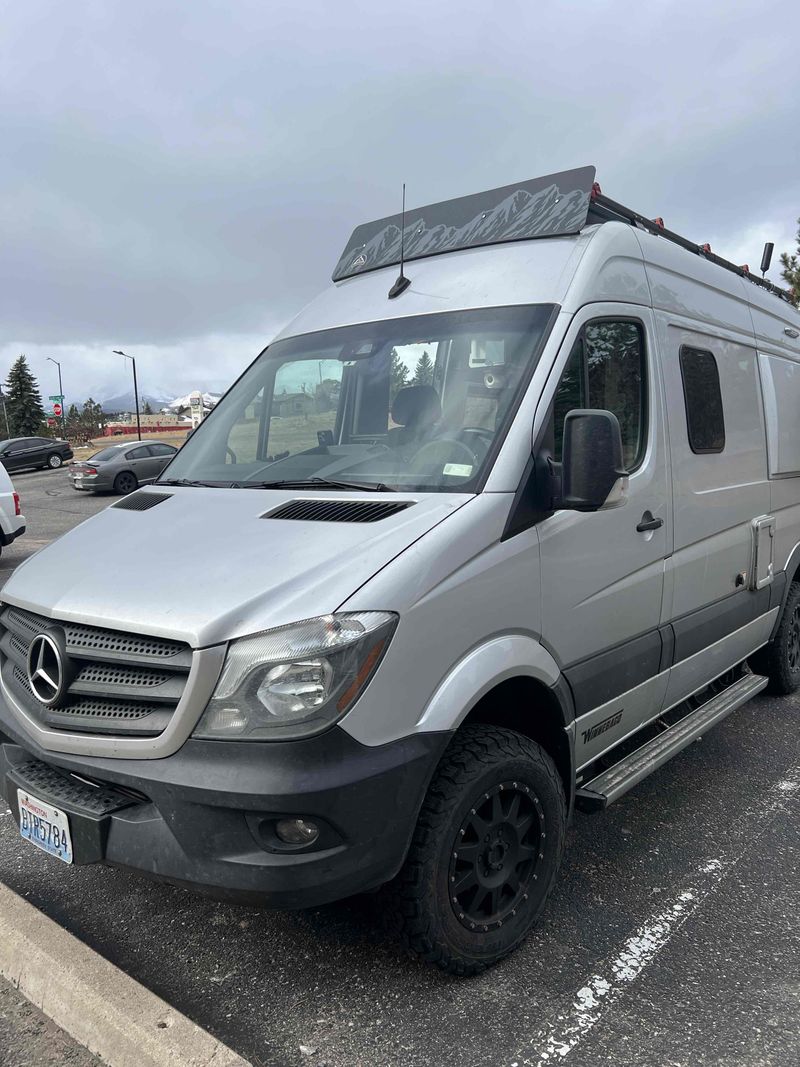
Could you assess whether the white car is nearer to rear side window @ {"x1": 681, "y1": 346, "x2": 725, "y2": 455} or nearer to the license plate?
the license plate

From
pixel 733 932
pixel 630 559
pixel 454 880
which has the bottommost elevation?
pixel 733 932

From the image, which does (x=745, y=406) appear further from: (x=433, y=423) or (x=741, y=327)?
(x=433, y=423)

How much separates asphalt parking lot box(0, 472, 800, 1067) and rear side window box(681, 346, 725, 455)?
1.73 meters

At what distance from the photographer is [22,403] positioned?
81.2 m

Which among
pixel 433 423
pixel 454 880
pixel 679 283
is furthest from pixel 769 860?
pixel 679 283

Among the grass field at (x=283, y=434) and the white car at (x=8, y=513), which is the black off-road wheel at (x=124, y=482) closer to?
the white car at (x=8, y=513)

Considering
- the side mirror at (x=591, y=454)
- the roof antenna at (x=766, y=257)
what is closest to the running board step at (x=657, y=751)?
the side mirror at (x=591, y=454)

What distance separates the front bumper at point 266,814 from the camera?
2.21 metres

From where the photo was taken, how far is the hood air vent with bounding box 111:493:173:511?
11.1ft

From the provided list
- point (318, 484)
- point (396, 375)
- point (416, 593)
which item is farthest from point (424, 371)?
point (416, 593)

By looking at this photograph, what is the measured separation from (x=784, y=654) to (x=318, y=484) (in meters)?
3.69

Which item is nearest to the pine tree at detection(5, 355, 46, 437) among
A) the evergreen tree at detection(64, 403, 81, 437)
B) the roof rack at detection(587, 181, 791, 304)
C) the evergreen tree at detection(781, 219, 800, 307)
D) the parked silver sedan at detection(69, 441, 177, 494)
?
the evergreen tree at detection(64, 403, 81, 437)

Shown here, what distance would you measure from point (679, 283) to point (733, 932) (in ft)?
9.02

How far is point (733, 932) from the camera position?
297cm
